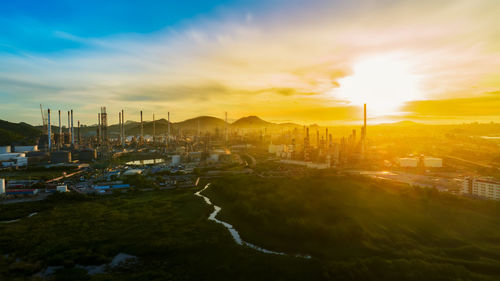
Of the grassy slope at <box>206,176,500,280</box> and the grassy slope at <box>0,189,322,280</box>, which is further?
the grassy slope at <box>0,189,322,280</box>

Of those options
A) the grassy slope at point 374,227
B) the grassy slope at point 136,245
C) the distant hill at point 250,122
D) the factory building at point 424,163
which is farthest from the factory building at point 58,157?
the distant hill at point 250,122

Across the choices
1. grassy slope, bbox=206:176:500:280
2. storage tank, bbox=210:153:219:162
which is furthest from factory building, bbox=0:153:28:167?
grassy slope, bbox=206:176:500:280

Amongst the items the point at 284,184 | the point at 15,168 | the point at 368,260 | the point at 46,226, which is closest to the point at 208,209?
the point at 284,184

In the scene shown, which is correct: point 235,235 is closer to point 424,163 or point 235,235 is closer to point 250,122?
point 424,163

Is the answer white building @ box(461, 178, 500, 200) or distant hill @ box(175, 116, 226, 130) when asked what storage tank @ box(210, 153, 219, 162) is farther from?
distant hill @ box(175, 116, 226, 130)

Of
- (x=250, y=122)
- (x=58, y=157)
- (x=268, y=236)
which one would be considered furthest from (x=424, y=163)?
(x=250, y=122)

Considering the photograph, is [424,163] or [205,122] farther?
[205,122]
